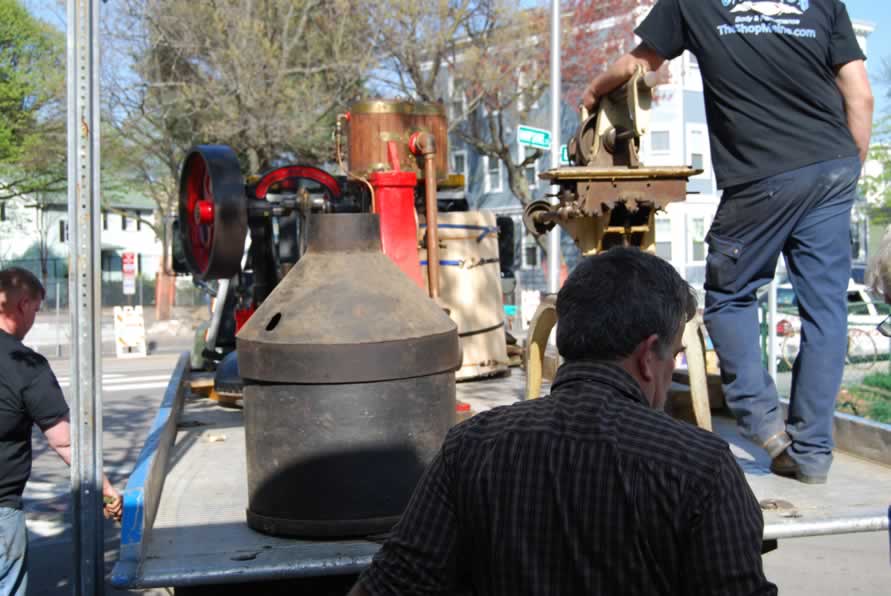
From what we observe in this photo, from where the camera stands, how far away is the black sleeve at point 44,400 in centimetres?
399

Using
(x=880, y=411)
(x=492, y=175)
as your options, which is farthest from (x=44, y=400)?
(x=492, y=175)

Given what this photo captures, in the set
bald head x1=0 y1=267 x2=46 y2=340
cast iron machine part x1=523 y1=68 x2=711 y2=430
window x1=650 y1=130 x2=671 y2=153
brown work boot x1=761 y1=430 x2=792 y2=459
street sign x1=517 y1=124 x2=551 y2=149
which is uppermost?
window x1=650 y1=130 x2=671 y2=153


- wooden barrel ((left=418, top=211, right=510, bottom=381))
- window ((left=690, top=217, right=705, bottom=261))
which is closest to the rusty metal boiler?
wooden barrel ((left=418, top=211, right=510, bottom=381))

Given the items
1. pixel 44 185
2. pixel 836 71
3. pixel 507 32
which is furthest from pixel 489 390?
pixel 44 185

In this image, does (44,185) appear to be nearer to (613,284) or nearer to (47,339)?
(47,339)

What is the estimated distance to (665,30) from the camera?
3832 mm

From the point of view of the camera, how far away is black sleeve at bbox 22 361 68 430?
157 inches

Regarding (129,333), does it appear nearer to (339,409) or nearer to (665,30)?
(665,30)

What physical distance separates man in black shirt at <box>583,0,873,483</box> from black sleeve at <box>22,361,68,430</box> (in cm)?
250

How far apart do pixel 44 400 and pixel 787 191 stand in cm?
285

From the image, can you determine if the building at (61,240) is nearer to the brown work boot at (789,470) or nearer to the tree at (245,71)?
the tree at (245,71)

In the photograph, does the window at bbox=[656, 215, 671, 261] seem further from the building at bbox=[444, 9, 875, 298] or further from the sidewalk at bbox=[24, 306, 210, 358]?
the sidewalk at bbox=[24, 306, 210, 358]

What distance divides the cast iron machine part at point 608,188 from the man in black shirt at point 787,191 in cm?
23

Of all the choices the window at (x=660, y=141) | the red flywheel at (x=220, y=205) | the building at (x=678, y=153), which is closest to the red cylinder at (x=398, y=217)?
the red flywheel at (x=220, y=205)
